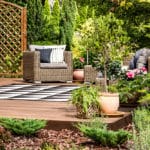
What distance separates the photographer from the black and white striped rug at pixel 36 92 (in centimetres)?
928

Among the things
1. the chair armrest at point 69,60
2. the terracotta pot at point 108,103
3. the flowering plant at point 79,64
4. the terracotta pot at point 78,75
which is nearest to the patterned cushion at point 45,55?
the chair armrest at point 69,60

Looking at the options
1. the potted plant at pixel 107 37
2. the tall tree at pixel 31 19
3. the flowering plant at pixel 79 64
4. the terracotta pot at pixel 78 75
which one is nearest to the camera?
the potted plant at pixel 107 37

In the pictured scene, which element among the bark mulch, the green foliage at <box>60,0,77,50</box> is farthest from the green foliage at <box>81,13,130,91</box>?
the green foliage at <box>60,0,77,50</box>

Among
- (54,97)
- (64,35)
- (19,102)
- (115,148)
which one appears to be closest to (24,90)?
(54,97)

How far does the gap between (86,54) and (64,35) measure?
3.22 m

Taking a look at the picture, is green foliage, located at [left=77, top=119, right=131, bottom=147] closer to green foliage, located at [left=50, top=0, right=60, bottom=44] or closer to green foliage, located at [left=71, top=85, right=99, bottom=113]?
green foliage, located at [left=71, top=85, right=99, bottom=113]

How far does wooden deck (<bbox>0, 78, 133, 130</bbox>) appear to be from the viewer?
21.4ft

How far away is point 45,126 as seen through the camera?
6555mm

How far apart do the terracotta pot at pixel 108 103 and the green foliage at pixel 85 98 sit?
12 cm

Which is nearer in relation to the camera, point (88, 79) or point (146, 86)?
point (146, 86)

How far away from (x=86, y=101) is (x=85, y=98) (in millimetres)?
36

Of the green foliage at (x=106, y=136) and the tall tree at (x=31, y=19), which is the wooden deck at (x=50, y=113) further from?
the tall tree at (x=31, y=19)

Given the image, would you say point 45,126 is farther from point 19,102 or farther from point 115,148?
point 19,102

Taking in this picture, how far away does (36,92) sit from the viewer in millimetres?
10453
